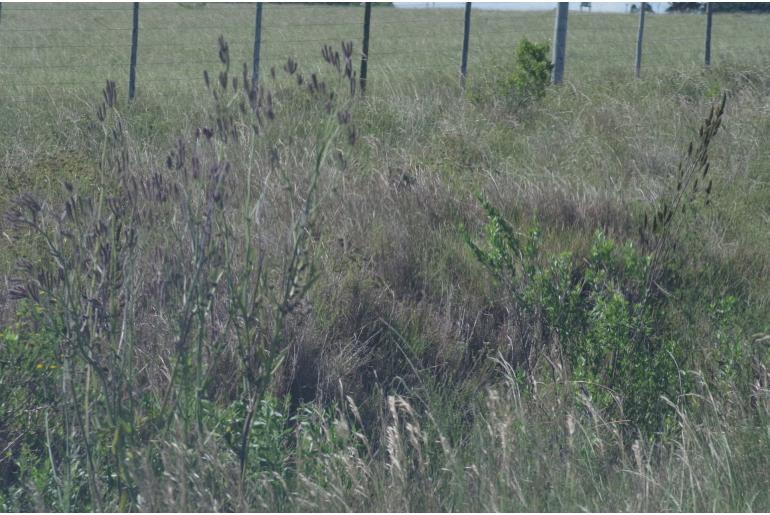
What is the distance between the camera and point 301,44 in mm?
20953

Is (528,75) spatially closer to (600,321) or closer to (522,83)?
(522,83)

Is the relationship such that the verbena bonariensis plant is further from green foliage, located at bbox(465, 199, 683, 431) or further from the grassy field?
green foliage, located at bbox(465, 199, 683, 431)

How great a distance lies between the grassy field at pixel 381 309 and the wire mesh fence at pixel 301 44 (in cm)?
112

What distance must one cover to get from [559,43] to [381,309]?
715cm

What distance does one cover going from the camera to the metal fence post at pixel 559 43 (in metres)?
10.5

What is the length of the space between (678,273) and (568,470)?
232 centimetres

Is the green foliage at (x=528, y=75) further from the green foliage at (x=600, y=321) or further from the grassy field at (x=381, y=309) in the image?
the green foliage at (x=600, y=321)

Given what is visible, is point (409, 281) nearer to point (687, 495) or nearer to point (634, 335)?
point (634, 335)

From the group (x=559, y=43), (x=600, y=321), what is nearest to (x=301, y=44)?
(x=559, y=43)

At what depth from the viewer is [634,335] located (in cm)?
421

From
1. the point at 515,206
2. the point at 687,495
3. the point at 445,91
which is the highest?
the point at 445,91

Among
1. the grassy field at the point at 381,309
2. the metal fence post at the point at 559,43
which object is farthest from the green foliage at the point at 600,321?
the metal fence post at the point at 559,43

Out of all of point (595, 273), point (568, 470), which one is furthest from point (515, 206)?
point (568, 470)

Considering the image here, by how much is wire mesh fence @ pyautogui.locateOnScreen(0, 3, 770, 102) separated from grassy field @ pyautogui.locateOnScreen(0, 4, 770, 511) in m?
1.12
